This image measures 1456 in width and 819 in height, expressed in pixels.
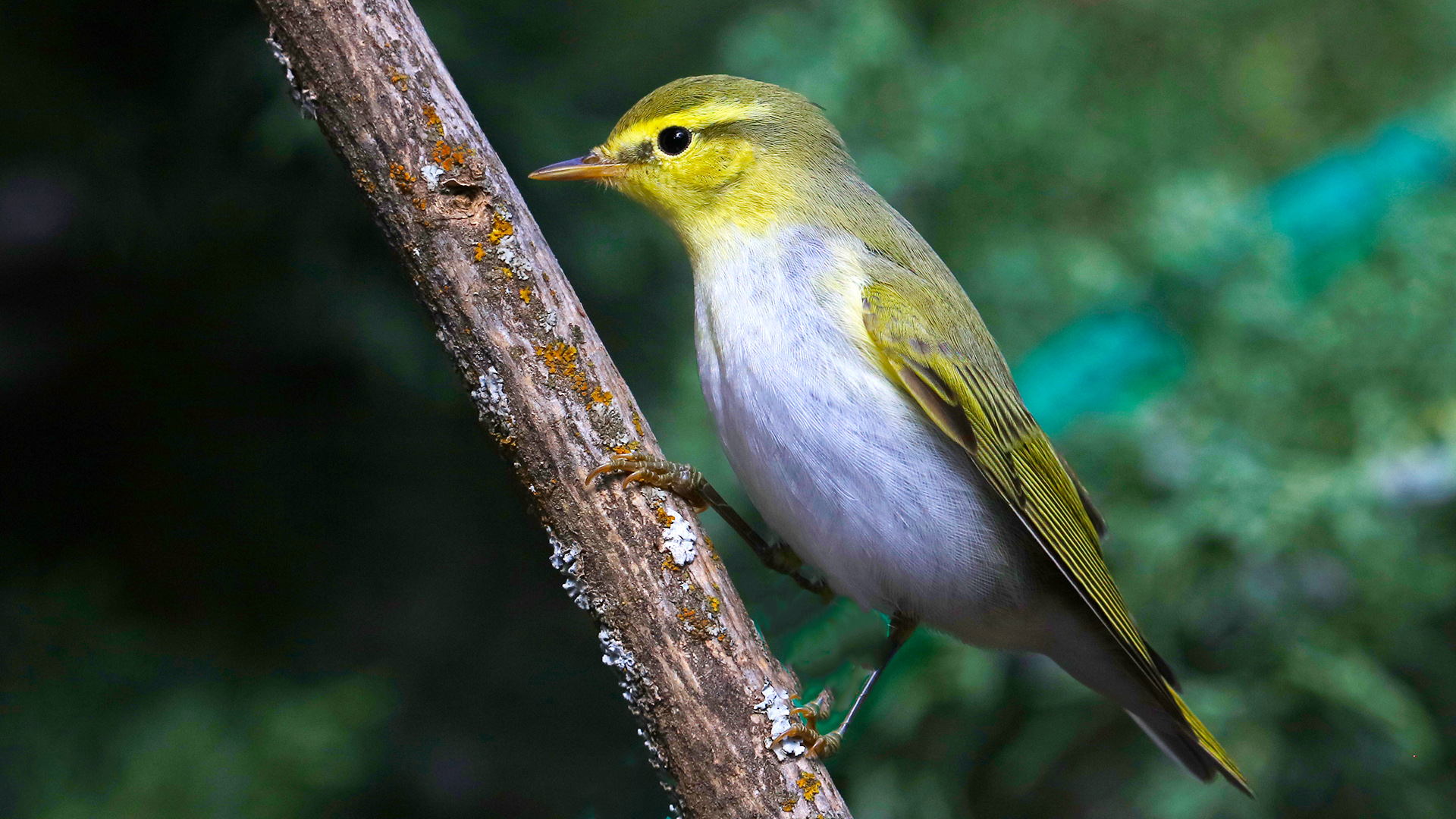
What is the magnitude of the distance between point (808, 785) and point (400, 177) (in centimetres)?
108

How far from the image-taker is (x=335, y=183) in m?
2.56

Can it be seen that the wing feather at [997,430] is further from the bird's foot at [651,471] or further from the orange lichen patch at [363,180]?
the orange lichen patch at [363,180]

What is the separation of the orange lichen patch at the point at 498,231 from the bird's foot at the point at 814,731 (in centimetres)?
83

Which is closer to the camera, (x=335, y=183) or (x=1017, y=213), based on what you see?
(x=335, y=183)

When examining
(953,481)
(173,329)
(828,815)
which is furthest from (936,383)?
(173,329)

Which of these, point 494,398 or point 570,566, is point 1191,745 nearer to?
point 570,566

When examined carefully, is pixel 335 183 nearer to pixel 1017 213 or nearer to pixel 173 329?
pixel 173 329

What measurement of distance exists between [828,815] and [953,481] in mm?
602

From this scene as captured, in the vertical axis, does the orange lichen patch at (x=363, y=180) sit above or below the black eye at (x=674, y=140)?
below

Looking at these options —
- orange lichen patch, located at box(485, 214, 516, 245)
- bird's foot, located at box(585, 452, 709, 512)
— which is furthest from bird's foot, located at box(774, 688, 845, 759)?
orange lichen patch, located at box(485, 214, 516, 245)

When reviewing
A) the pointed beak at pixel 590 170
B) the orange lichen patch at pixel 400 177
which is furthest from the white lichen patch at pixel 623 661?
the pointed beak at pixel 590 170

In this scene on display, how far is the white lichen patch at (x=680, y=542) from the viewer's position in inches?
59.3

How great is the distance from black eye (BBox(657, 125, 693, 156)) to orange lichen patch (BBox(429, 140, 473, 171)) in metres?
0.49

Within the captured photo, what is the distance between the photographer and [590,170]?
6.17ft
